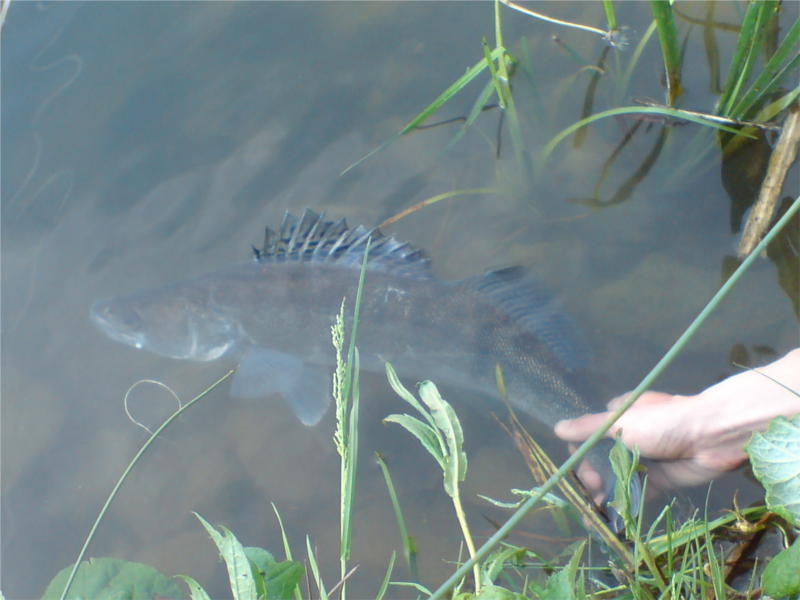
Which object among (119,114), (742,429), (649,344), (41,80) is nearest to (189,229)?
(119,114)

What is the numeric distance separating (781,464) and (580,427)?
108cm

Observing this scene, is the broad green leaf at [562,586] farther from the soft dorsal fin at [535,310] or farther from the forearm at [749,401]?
the soft dorsal fin at [535,310]

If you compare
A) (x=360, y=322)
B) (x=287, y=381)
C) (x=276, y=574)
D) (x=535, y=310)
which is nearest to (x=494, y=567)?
(x=276, y=574)

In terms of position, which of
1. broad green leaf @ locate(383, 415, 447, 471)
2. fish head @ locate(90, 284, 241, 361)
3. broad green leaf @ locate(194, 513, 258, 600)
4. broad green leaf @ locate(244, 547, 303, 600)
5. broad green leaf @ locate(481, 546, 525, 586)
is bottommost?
fish head @ locate(90, 284, 241, 361)

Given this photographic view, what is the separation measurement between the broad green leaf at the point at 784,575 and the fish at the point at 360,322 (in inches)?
51.8

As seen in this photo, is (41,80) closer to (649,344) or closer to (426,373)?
(426,373)

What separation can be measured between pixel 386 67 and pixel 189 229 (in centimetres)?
152

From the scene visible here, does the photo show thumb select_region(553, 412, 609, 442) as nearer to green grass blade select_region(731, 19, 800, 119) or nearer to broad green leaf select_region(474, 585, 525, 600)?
broad green leaf select_region(474, 585, 525, 600)

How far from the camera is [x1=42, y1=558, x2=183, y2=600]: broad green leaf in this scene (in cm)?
217

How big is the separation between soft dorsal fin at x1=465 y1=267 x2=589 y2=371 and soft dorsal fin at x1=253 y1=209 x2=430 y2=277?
33cm

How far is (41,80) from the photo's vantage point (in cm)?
449

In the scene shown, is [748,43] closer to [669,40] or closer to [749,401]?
[669,40]

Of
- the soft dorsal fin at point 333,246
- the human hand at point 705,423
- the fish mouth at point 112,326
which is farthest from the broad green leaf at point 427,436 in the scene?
the fish mouth at point 112,326

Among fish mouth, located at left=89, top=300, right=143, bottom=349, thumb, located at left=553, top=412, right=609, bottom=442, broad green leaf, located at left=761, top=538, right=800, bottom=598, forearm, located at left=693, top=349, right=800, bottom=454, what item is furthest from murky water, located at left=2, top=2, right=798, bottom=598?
broad green leaf, located at left=761, top=538, right=800, bottom=598
